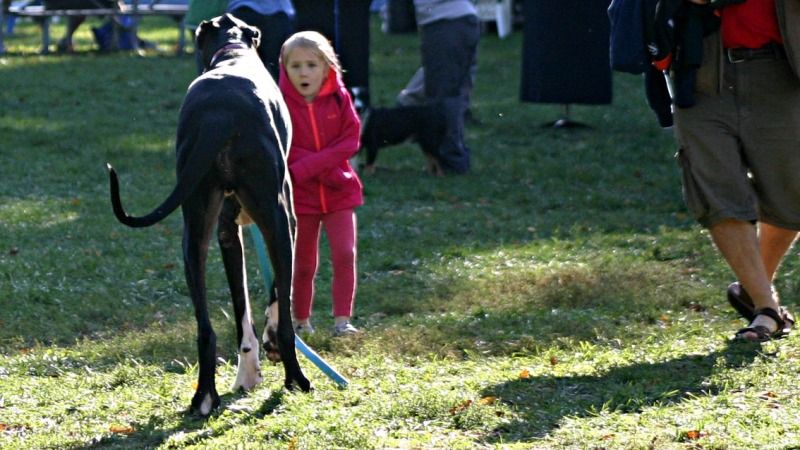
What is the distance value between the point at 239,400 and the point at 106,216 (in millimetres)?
5159

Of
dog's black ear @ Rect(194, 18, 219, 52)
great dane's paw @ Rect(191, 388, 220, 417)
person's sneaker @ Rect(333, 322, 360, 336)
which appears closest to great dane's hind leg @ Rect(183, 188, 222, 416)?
great dane's paw @ Rect(191, 388, 220, 417)

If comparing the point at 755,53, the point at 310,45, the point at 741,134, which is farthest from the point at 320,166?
the point at 755,53

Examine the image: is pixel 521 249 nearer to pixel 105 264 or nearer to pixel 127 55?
pixel 105 264

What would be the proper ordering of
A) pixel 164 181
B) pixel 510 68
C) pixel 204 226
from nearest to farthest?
1. pixel 204 226
2. pixel 164 181
3. pixel 510 68

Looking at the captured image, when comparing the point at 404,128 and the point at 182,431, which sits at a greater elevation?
the point at 182,431

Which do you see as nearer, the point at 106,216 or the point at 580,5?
the point at 106,216

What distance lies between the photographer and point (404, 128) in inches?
473

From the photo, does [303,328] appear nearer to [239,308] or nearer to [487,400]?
[239,308]

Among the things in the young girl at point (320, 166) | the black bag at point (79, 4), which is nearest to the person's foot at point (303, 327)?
the young girl at point (320, 166)

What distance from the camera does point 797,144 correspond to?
19.5ft

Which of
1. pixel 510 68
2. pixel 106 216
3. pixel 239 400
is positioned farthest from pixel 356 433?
pixel 510 68

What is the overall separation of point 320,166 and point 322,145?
→ 0.41 ft

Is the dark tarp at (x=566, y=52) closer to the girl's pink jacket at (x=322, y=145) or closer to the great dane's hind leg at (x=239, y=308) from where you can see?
the girl's pink jacket at (x=322, y=145)

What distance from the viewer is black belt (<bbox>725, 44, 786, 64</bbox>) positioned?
595cm
